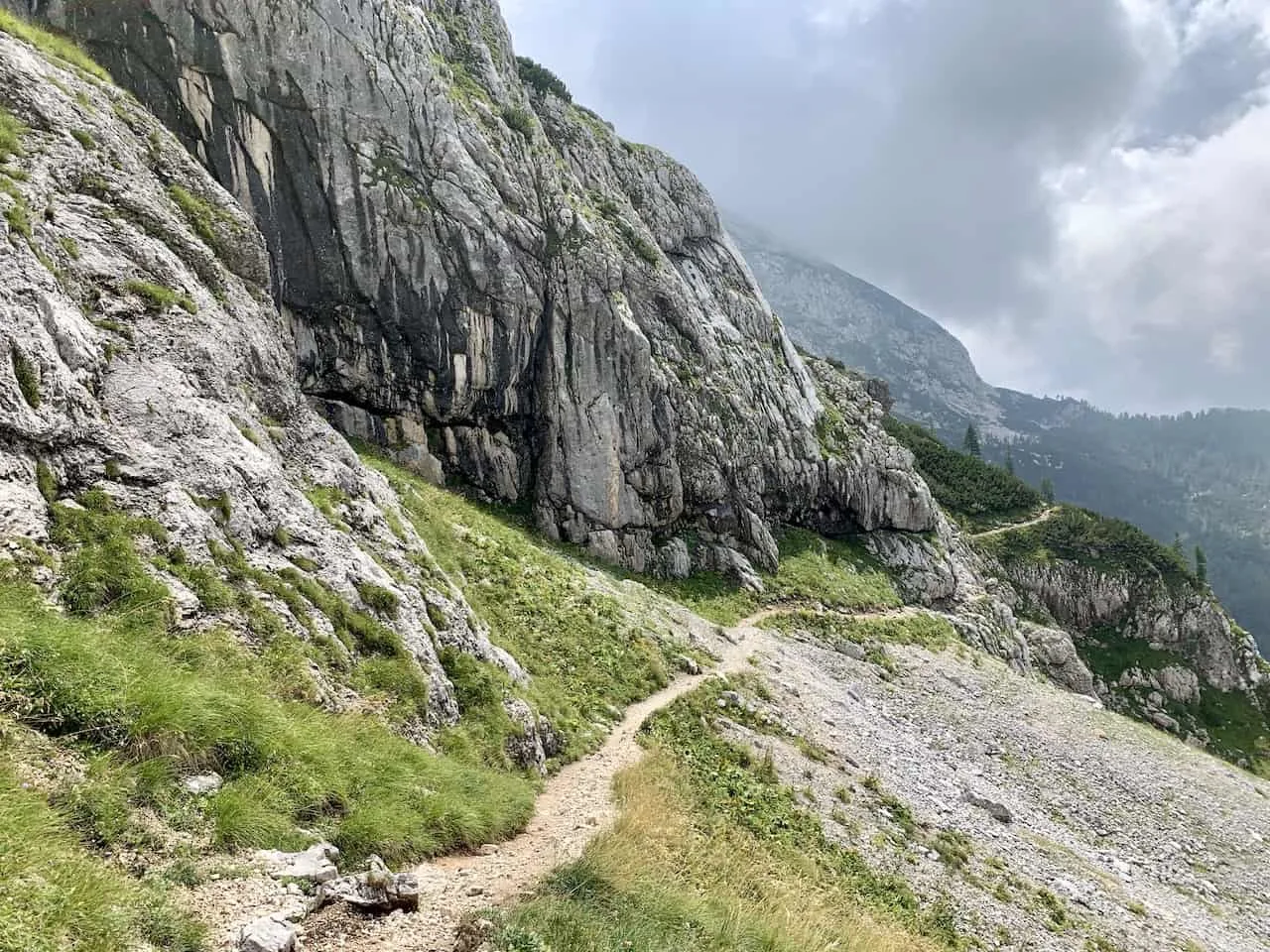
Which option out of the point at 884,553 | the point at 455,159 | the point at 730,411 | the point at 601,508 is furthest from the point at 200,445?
the point at 884,553

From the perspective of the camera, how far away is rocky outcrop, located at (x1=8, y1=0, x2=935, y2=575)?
3825 cm

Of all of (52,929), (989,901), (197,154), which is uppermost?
(197,154)

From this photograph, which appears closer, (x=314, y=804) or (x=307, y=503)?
(x=314, y=804)

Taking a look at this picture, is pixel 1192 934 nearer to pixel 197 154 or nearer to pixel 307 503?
pixel 307 503

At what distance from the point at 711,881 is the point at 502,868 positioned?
4.18 meters

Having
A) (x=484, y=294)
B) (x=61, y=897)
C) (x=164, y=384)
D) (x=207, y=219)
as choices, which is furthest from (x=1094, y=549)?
(x=61, y=897)

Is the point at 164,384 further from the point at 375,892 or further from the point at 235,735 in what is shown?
the point at 375,892

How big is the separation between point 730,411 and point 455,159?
30188 mm

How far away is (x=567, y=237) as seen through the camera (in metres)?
51.6

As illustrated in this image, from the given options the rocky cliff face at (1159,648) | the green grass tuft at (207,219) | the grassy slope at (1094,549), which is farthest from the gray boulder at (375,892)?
the grassy slope at (1094,549)

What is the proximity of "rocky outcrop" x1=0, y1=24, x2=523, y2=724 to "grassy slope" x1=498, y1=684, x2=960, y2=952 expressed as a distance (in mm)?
5655

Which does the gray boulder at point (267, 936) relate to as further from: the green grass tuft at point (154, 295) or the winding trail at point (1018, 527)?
the winding trail at point (1018, 527)

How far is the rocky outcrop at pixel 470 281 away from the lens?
3825 cm

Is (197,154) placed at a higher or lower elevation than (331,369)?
higher
